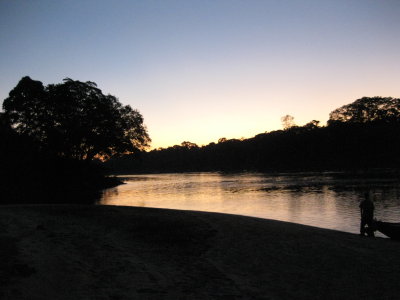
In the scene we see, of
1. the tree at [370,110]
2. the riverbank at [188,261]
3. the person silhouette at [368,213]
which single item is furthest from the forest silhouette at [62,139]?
the tree at [370,110]

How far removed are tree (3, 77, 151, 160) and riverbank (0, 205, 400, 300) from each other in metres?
36.5

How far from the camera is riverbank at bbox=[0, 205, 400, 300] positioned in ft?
25.5

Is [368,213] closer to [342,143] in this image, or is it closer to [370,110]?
[342,143]

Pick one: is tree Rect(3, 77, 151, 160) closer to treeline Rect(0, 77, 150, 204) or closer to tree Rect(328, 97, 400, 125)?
treeline Rect(0, 77, 150, 204)

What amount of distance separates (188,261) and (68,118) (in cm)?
4623

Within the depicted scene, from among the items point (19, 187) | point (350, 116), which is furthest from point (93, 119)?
point (350, 116)

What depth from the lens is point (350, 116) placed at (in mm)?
141125

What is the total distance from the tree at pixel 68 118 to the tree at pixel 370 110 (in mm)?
109927

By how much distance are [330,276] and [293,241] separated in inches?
149

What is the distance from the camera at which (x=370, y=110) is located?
454ft

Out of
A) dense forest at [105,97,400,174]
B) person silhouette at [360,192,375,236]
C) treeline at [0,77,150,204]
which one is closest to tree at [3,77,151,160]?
treeline at [0,77,150,204]

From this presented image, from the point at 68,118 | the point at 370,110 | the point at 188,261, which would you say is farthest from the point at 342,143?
the point at 188,261

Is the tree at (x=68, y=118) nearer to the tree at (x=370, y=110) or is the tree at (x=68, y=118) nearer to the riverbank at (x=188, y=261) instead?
the riverbank at (x=188, y=261)

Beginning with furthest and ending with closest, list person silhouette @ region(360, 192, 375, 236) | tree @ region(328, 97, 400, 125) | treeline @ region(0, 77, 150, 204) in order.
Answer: tree @ region(328, 97, 400, 125) < treeline @ region(0, 77, 150, 204) < person silhouette @ region(360, 192, 375, 236)
